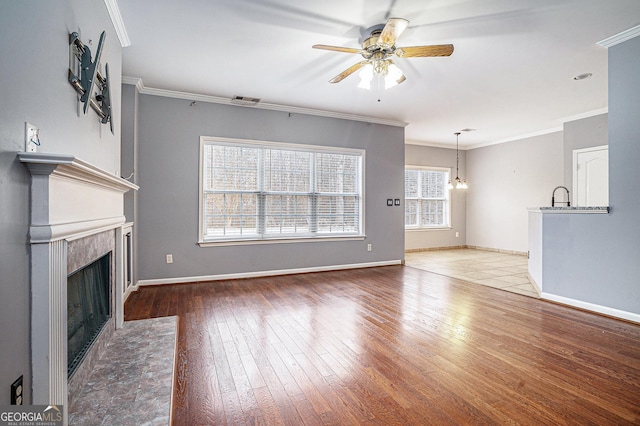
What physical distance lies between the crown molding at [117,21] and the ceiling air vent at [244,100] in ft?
5.32

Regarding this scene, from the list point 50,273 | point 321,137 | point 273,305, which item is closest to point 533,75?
point 321,137

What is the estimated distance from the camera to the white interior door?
514 centimetres

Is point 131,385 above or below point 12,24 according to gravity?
below

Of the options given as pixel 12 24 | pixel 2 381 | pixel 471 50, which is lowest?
pixel 2 381

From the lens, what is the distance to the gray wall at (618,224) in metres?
2.97

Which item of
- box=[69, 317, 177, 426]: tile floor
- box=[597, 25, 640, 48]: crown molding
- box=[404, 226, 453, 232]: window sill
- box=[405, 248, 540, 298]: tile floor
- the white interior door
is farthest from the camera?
box=[404, 226, 453, 232]: window sill

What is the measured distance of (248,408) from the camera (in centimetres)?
171

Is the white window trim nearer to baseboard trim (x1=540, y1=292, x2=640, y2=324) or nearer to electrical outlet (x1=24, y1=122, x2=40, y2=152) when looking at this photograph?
baseboard trim (x1=540, y1=292, x2=640, y2=324)

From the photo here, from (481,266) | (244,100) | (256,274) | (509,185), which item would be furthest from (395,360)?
(509,185)

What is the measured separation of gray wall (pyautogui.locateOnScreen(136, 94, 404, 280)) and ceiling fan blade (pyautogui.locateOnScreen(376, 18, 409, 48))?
103 inches

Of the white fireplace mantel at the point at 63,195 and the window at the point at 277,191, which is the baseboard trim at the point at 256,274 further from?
the white fireplace mantel at the point at 63,195

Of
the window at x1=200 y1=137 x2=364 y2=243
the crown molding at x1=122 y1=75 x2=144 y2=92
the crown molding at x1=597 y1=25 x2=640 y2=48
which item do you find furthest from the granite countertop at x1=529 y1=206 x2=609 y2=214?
the crown molding at x1=122 y1=75 x2=144 y2=92

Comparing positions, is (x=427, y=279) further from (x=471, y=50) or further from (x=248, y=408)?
(x=248, y=408)

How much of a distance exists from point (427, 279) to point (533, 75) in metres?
3.00
